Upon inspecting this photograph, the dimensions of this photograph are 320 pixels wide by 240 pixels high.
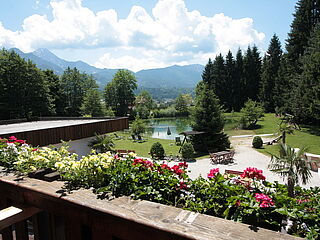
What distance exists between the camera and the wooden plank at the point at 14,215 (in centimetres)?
152

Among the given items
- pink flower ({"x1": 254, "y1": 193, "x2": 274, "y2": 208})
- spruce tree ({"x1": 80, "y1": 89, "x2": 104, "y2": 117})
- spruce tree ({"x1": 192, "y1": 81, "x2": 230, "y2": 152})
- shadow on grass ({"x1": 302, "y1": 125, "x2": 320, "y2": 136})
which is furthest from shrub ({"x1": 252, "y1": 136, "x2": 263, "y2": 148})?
spruce tree ({"x1": 80, "y1": 89, "x2": 104, "y2": 117})

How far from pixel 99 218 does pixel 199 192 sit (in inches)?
29.1

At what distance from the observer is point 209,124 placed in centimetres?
1888

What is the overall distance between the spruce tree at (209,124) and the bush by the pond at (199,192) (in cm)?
1727

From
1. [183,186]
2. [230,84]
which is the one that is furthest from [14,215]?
[230,84]

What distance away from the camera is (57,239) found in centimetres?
166

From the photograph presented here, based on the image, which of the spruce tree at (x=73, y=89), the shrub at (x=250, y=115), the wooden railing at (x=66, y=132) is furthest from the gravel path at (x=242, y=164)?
the spruce tree at (x=73, y=89)

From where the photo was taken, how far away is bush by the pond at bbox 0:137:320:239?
132 cm

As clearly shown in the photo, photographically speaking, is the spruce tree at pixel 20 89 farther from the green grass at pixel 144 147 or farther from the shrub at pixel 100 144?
the shrub at pixel 100 144

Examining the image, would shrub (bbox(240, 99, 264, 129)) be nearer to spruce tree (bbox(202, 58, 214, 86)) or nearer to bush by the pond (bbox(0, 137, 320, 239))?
Answer: spruce tree (bbox(202, 58, 214, 86))

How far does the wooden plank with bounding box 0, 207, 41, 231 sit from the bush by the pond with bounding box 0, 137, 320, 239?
31cm

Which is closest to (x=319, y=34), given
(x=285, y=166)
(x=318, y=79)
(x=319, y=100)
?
(x=318, y=79)

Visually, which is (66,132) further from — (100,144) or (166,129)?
(166,129)

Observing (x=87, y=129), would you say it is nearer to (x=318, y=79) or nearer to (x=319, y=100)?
(x=319, y=100)
